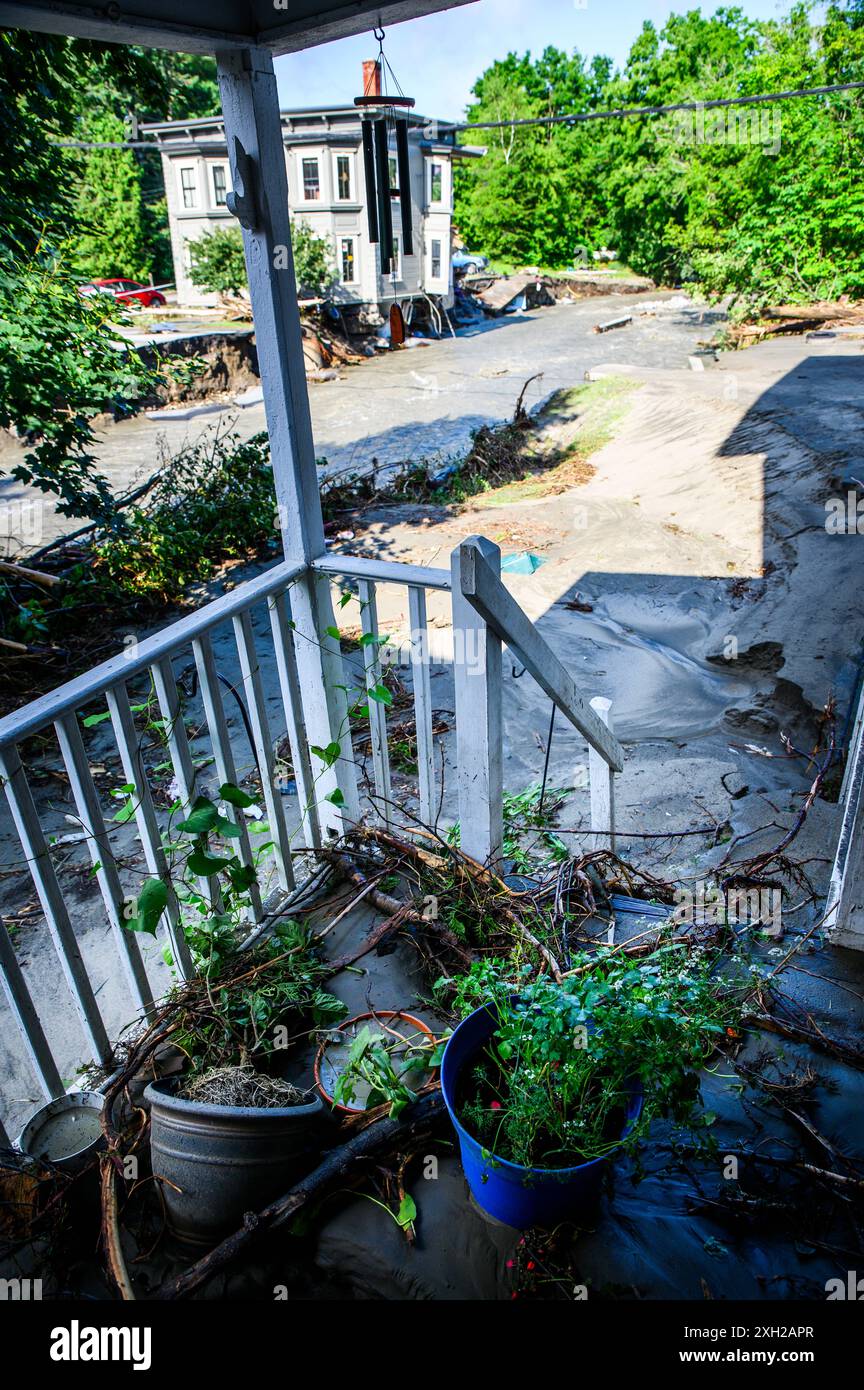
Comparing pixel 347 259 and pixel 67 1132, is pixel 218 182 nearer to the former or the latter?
pixel 347 259

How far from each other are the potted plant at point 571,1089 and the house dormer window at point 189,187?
29564mm

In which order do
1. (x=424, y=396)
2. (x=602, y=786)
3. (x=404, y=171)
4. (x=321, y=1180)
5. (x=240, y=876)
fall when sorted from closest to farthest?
(x=321, y=1180)
(x=240, y=876)
(x=602, y=786)
(x=404, y=171)
(x=424, y=396)

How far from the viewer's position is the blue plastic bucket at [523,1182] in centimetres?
156

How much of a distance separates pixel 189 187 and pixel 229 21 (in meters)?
28.0

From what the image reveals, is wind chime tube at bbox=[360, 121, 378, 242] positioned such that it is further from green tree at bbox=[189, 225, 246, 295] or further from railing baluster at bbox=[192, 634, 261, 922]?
green tree at bbox=[189, 225, 246, 295]

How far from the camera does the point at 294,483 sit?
7.90 ft

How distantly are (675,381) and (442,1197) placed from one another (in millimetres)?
14022

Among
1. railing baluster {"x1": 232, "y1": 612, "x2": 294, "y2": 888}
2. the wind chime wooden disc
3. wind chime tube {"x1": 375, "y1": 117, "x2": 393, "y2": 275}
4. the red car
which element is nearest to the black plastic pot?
railing baluster {"x1": 232, "y1": 612, "x2": 294, "y2": 888}

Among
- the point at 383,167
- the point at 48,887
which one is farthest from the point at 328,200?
the point at 48,887

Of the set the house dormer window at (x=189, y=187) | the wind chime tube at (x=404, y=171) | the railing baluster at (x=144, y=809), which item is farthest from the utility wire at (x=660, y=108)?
the railing baluster at (x=144, y=809)

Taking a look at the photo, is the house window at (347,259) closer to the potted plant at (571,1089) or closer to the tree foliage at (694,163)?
the tree foliage at (694,163)

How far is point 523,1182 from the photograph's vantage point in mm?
1564

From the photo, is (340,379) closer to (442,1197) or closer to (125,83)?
(125,83)

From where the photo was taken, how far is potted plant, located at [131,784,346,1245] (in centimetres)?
176
